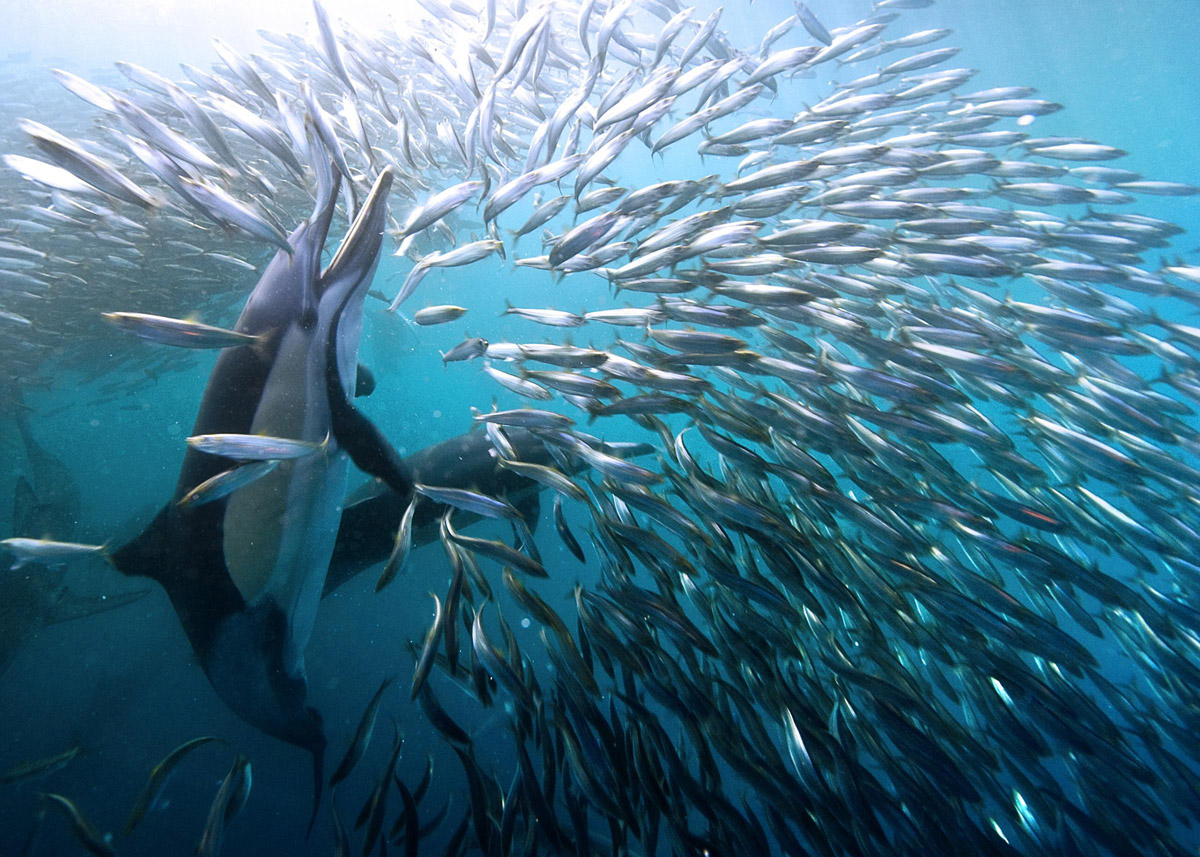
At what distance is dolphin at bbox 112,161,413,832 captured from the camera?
205 cm

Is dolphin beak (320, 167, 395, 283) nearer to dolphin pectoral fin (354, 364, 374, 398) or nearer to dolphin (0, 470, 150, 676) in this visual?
dolphin pectoral fin (354, 364, 374, 398)

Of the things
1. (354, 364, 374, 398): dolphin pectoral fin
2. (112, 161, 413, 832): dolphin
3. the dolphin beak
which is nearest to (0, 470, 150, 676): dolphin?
(112, 161, 413, 832): dolphin

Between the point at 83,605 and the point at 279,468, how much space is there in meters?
6.90

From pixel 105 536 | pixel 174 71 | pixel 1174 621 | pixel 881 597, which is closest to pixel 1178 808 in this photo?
pixel 1174 621

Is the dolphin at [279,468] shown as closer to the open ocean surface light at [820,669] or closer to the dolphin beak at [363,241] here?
the dolphin beak at [363,241]

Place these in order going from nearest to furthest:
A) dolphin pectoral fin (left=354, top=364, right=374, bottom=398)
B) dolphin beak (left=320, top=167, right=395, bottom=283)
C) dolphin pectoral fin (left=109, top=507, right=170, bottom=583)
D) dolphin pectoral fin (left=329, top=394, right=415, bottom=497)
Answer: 1. dolphin beak (left=320, top=167, right=395, bottom=283)
2. dolphin pectoral fin (left=329, top=394, right=415, bottom=497)
3. dolphin pectoral fin (left=109, top=507, right=170, bottom=583)
4. dolphin pectoral fin (left=354, top=364, right=374, bottom=398)

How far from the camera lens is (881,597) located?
3238 millimetres

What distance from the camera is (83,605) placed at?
642 cm

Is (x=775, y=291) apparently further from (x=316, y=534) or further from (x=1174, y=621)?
(x=1174, y=621)

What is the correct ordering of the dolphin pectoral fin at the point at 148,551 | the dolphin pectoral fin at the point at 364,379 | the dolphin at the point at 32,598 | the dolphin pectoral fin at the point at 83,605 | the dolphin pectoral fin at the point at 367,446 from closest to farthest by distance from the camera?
1. the dolphin pectoral fin at the point at 367,446
2. the dolphin pectoral fin at the point at 148,551
3. the dolphin pectoral fin at the point at 364,379
4. the dolphin at the point at 32,598
5. the dolphin pectoral fin at the point at 83,605

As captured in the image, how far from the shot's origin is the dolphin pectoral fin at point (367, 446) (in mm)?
2248

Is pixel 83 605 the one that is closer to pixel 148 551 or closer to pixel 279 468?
pixel 148 551

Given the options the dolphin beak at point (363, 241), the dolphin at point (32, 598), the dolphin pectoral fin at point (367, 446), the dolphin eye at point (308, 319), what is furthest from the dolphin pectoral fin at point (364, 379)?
the dolphin at point (32, 598)

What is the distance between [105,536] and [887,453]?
13.5m
